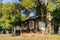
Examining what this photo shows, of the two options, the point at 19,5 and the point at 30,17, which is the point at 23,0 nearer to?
the point at 19,5

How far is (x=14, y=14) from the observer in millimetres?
35688

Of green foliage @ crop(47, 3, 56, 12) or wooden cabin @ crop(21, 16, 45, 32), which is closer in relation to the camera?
green foliage @ crop(47, 3, 56, 12)

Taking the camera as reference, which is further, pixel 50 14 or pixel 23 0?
pixel 50 14

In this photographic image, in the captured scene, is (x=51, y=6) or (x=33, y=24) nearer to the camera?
(x=51, y=6)

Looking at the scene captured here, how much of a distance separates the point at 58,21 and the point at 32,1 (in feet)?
41.2

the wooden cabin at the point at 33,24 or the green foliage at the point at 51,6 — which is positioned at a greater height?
the green foliage at the point at 51,6

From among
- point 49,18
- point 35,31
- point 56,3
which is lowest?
point 35,31

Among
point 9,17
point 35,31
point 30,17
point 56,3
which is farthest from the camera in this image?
point 30,17

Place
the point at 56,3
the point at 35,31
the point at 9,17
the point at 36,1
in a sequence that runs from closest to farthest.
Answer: the point at 56,3, the point at 36,1, the point at 9,17, the point at 35,31

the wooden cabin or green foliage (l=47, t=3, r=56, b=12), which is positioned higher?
green foliage (l=47, t=3, r=56, b=12)

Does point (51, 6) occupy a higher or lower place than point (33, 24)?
higher

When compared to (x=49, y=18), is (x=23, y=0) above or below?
above

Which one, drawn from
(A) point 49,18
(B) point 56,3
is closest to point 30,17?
(A) point 49,18

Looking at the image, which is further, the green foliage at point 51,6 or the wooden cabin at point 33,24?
the wooden cabin at point 33,24
